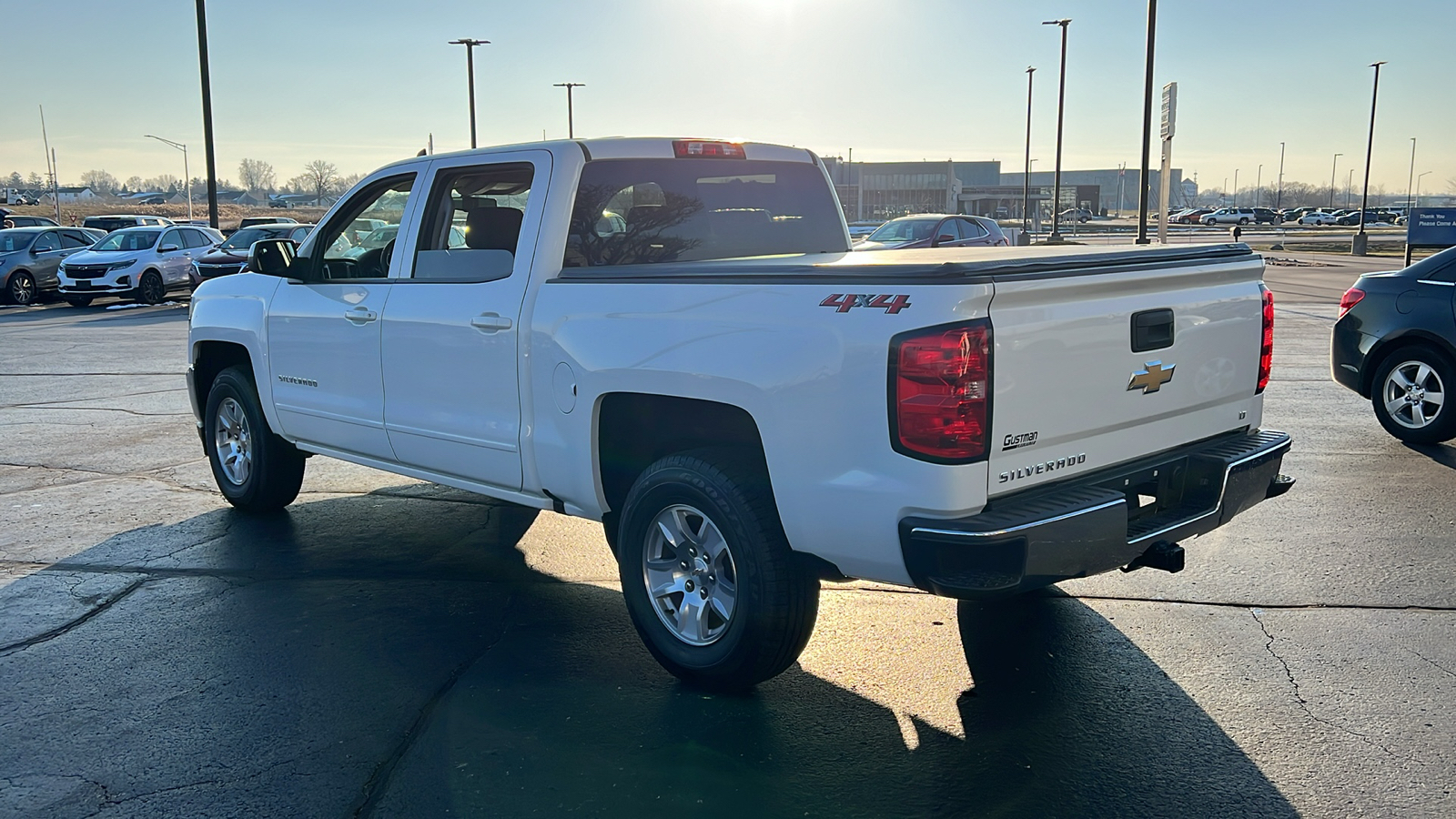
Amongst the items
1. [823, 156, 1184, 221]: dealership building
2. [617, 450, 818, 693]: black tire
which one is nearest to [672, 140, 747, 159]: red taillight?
[617, 450, 818, 693]: black tire

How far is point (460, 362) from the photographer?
509 centimetres

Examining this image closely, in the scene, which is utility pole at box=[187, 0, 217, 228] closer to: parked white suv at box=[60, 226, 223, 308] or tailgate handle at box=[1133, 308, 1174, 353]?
parked white suv at box=[60, 226, 223, 308]

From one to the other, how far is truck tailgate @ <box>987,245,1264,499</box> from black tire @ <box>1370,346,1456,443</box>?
4.72 m

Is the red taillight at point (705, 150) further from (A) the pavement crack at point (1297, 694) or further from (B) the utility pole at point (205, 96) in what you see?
(B) the utility pole at point (205, 96)

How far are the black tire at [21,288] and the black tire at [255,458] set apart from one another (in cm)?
2170

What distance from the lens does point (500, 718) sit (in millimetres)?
4035

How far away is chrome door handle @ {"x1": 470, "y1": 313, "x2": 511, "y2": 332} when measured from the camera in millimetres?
4824

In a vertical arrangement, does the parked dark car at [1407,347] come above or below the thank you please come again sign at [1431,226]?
below

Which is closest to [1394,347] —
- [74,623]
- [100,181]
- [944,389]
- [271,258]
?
[944,389]

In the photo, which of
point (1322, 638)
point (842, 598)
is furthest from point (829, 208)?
point (1322, 638)

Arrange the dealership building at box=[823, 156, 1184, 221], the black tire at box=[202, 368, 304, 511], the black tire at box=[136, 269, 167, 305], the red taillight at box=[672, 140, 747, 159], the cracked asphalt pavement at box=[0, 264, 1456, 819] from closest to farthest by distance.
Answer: the cracked asphalt pavement at box=[0, 264, 1456, 819], the red taillight at box=[672, 140, 747, 159], the black tire at box=[202, 368, 304, 511], the black tire at box=[136, 269, 167, 305], the dealership building at box=[823, 156, 1184, 221]

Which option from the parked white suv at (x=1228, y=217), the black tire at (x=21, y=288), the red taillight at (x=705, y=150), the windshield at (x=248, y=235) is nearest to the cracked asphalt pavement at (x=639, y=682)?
the red taillight at (x=705, y=150)

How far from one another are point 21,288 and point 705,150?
24.9m

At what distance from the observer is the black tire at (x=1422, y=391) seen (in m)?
8.35
